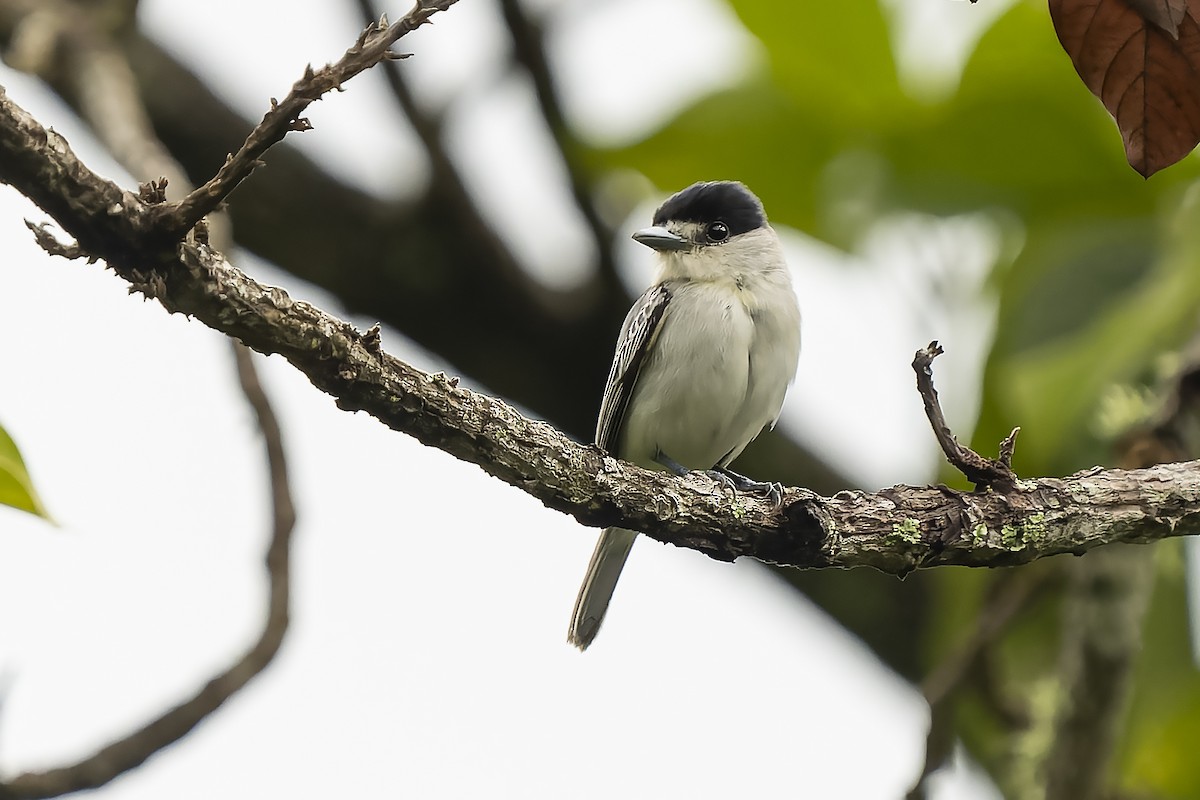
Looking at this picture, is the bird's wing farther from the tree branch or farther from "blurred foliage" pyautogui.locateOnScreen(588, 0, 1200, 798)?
the tree branch

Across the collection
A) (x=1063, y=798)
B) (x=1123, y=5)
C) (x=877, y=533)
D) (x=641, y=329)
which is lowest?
(x=1063, y=798)

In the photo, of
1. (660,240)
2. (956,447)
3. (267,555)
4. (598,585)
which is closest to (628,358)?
(660,240)

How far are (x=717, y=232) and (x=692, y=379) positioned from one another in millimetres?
821

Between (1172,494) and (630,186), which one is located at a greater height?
(630,186)

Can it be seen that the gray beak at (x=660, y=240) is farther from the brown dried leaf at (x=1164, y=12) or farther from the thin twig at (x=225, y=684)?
the brown dried leaf at (x=1164, y=12)

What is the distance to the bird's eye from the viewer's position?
15.8 ft

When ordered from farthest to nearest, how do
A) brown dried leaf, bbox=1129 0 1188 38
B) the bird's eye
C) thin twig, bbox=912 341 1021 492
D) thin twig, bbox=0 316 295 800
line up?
the bird's eye, thin twig, bbox=0 316 295 800, thin twig, bbox=912 341 1021 492, brown dried leaf, bbox=1129 0 1188 38

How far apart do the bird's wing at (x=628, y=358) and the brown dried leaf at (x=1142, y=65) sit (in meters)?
2.70

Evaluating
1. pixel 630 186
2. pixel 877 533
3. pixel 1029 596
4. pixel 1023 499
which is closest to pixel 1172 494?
pixel 1023 499

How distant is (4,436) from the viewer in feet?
6.74

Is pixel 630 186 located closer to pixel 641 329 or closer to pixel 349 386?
pixel 641 329

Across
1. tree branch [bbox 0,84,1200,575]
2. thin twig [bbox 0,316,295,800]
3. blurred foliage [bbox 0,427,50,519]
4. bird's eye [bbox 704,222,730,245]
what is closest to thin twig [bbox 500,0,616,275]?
bird's eye [bbox 704,222,730,245]

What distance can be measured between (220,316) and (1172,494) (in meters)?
1.75

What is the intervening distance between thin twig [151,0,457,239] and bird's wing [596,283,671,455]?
2.68 m
